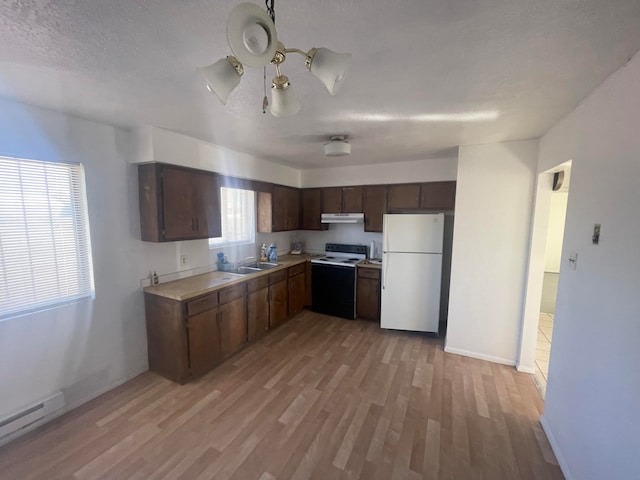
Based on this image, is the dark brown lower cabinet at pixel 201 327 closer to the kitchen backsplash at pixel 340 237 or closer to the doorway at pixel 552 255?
the kitchen backsplash at pixel 340 237

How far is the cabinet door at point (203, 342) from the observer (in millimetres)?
2518

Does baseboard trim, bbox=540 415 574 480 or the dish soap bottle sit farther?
the dish soap bottle

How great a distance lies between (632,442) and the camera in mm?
1127

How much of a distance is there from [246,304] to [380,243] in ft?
7.39

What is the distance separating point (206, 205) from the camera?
2871 mm

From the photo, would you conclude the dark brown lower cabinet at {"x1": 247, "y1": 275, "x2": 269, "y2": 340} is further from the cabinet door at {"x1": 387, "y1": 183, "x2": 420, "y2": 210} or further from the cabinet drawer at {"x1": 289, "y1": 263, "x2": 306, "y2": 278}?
the cabinet door at {"x1": 387, "y1": 183, "x2": 420, "y2": 210}

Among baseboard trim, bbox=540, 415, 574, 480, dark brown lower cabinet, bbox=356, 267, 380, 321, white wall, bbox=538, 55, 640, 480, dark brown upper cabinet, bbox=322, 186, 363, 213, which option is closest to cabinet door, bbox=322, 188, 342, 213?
dark brown upper cabinet, bbox=322, 186, 363, 213

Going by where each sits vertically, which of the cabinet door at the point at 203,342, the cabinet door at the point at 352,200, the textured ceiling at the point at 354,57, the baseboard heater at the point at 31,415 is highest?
the textured ceiling at the point at 354,57

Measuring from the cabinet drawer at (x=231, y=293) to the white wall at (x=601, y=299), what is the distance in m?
2.84

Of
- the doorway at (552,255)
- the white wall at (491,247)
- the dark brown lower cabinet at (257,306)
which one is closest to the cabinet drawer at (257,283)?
the dark brown lower cabinet at (257,306)

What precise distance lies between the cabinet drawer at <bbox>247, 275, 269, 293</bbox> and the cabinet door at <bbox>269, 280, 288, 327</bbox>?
14 centimetres

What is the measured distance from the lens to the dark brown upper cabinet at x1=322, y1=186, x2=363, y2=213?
4.07m

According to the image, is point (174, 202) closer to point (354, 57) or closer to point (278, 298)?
point (278, 298)

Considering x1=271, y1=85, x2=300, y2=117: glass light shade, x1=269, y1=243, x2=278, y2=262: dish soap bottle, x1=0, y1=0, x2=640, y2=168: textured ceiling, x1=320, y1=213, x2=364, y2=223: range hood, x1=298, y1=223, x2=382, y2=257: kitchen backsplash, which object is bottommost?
x1=269, y1=243, x2=278, y2=262: dish soap bottle
